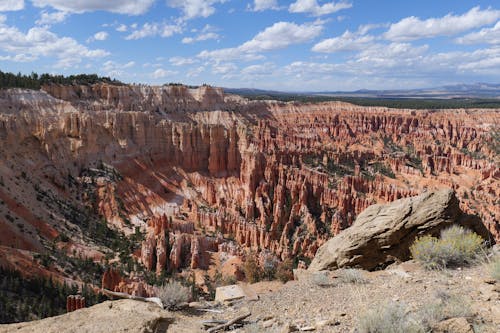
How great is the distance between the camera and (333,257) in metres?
12.0

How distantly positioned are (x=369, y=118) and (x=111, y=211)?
68108 millimetres

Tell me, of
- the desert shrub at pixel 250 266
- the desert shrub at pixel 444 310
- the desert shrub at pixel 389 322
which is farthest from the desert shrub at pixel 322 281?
the desert shrub at pixel 250 266

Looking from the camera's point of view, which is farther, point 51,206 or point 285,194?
point 285,194

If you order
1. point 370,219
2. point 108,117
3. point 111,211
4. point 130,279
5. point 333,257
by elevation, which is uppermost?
point 108,117

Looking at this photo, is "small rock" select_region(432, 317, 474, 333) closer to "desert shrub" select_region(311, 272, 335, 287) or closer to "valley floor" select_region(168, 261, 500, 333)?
"valley floor" select_region(168, 261, 500, 333)

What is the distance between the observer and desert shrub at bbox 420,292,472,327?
521 centimetres

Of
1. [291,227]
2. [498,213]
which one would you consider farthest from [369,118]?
[291,227]

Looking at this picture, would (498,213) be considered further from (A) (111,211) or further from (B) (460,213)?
(A) (111,211)

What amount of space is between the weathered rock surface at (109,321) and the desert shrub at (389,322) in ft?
10.3

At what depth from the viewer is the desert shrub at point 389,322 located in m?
4.84

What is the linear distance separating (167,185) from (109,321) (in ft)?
128

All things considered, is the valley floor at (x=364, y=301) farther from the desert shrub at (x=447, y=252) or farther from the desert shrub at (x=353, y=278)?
the desert shrub at (x=447, y=252)

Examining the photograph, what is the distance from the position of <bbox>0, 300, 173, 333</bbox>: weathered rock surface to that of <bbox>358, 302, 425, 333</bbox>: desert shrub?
313 cm

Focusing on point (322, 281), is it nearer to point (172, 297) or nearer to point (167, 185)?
point (172, 297)
